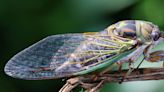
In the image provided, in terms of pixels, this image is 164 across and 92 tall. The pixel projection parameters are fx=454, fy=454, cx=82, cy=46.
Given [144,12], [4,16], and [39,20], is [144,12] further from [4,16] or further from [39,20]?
[4,16]

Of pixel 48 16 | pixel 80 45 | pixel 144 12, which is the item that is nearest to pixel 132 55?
pixel 80 45

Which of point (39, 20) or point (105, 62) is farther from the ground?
point (39, 20)

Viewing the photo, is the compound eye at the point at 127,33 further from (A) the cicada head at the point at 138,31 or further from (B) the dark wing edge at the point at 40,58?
(B) the dark wing edge at the point at 40,58

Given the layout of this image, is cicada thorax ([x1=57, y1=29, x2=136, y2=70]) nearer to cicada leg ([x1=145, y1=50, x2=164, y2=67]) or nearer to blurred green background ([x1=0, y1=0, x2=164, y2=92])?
cicada leg ([x1=145, y1=50, x2=164, y2=67])

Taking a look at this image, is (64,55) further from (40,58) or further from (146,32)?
(146,32)

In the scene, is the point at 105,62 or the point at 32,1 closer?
the point at 105,62

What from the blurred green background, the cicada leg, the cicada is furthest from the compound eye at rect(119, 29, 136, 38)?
the blurred green background

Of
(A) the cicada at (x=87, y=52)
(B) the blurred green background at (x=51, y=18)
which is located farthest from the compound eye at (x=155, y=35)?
(B) the blurred green background at (x=51, y=18)
